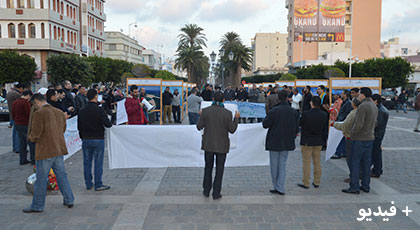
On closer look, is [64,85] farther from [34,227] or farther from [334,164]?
[334,164]

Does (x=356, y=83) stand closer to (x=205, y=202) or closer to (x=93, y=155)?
(x=205, y=202)

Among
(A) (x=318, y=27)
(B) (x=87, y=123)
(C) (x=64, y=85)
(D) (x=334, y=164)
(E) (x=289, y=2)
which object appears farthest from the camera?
(E) (x=289, y=2)

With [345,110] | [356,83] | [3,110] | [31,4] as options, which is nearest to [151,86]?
[356,83]

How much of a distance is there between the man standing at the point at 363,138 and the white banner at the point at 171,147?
1.82 meters

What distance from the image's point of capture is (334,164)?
895cm

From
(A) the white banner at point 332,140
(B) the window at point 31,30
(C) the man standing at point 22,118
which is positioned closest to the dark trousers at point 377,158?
(A) the white banner at point 332,140

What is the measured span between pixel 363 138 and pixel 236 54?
156ft

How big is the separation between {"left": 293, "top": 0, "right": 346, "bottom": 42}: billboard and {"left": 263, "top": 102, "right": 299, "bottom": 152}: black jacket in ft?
189

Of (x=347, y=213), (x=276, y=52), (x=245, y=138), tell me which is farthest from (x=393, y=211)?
(x=276, y=52)

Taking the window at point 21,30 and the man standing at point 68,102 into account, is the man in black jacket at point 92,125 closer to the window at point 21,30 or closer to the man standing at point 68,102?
the man standing at point 68,102

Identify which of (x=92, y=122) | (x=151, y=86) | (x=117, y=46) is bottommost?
(x=92, y=122)

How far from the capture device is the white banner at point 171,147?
7.30 meters

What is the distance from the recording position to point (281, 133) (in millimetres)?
6191

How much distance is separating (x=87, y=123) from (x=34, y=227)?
204 centimetres
